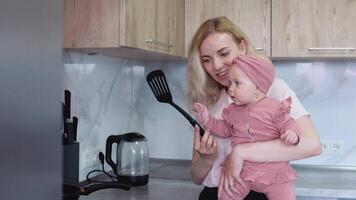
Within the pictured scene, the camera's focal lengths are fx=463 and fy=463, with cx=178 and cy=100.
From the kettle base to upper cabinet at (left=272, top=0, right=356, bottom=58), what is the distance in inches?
34.5

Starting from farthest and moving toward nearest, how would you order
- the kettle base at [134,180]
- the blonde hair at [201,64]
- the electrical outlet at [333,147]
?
the electrical outlet at [333,147] < the kettle base at [134,180] < the blonde hair at [201,64]

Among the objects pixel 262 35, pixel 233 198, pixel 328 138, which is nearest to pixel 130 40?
pixel 233 198

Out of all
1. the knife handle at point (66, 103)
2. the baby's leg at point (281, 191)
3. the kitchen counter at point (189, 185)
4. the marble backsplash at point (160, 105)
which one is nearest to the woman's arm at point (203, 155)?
the baby's leg at point (281, 191)

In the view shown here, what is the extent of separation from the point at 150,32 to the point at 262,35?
2.23 ft

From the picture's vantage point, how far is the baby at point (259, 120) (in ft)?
4.07

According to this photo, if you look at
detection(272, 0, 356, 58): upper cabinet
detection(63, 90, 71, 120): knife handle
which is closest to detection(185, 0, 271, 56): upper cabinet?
detection(272, 0, 356, 58): upper cabinet

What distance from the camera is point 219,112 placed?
156 centimetres

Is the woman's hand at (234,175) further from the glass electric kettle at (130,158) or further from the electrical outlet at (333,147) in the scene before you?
the electrical outlet at (333,147)

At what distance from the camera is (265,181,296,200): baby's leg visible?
1296 mm

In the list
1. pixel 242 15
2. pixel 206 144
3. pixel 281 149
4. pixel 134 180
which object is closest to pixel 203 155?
pixel 206 144

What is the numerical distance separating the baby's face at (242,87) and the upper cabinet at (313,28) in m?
1.10

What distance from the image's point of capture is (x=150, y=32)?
1906 mm

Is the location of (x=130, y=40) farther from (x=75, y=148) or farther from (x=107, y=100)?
(x=107, y=100)

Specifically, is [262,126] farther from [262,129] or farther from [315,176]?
[315,176]
